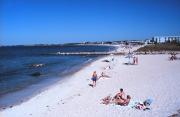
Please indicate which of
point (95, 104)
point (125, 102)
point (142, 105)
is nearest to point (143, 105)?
point (142, 105)

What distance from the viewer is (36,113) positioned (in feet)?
47.2

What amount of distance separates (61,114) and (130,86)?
25.1ft

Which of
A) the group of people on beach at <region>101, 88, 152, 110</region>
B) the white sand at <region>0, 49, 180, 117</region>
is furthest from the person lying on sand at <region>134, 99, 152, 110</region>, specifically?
the white sand at <region>0, 49, 180, 117</region>

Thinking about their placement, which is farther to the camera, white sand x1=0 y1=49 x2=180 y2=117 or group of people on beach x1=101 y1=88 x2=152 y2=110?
group of people on beach x1=101 y1=88 x2=152 y2=110

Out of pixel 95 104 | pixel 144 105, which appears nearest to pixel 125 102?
pixel 144 105

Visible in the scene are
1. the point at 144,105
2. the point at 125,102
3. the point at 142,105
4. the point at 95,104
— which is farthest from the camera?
the point at 95,104

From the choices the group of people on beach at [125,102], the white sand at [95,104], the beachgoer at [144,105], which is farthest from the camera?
the group of people on beach at [125,102]

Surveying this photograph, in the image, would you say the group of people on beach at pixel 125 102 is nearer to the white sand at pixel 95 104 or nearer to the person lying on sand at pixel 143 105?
the person lying on sand at pixel 143 105

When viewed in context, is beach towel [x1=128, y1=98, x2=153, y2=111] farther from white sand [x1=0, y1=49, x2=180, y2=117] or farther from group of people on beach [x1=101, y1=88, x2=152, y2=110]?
white sand [x1=0, y1=49, x2=180, y2=117]

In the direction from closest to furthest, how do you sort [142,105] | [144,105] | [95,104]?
[142,105], [144,105], [95,104]

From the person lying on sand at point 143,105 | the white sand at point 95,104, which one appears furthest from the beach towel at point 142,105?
the white sand at point 95,104

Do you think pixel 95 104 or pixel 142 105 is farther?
pixel 95 104

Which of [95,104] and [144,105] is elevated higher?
[144,105]

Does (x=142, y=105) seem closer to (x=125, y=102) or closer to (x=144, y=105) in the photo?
(x=144, y=105)
